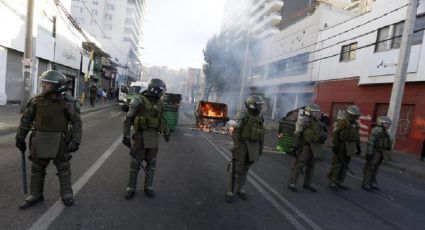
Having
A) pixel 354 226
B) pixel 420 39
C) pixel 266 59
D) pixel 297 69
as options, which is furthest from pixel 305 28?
pixel 354 226

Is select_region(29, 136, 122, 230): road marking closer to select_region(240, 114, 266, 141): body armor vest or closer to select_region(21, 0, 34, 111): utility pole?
select_region(240, 114, 266, 141): body armor vest

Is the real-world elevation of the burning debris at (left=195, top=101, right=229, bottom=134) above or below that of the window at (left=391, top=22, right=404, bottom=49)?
below

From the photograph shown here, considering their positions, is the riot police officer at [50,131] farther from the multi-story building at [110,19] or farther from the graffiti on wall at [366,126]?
the multi-story building at [110,19]

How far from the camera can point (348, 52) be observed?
24453mm

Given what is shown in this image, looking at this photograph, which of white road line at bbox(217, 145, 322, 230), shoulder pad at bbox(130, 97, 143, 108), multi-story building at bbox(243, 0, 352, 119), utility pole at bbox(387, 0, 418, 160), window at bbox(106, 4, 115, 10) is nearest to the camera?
white road line at bbox(217, 145, 322, 230)

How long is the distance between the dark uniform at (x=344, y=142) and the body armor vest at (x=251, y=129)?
257 centimetres

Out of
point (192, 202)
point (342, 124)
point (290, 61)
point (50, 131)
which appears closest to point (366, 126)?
point (290, 61)

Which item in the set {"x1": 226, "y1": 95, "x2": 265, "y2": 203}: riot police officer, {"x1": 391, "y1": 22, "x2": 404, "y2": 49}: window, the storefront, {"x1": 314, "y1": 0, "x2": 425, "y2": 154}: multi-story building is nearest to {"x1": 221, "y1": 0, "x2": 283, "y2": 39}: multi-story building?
{"x1": 314, "y1": 0, "x2": 425, "y2": 154}: multi-story building

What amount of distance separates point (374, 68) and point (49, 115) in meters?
19.7

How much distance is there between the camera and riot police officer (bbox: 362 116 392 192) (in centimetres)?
810

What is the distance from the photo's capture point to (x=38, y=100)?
4602 mm

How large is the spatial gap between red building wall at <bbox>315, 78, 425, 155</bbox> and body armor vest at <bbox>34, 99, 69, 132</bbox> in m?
17.0

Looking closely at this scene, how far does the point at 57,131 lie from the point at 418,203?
725 cm

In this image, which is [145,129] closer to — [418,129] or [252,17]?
[418,129]
